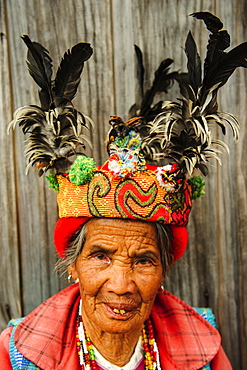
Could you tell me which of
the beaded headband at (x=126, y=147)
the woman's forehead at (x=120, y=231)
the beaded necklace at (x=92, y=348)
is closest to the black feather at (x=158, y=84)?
the beaded headband at (x=126, y=147)

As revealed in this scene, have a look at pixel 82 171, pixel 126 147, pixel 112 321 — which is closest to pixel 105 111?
pixel 126 147

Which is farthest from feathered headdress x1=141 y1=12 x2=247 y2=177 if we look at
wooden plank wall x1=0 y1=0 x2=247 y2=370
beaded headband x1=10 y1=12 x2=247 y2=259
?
wooden plank wall x1=0 y1=0 x2=247 y2=370

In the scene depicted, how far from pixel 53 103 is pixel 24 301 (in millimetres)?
1306

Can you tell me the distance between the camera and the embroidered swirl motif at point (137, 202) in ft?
5.54

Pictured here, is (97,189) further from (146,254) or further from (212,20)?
(212,20)

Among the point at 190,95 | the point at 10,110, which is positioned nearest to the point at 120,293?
the point at 190,95

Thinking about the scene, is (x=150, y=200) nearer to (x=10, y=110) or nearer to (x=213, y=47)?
(x=213, y=47)

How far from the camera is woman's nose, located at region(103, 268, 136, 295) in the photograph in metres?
1.67

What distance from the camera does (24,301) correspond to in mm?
2404

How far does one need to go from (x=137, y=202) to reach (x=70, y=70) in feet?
2.19

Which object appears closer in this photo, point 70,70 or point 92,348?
point 70,70

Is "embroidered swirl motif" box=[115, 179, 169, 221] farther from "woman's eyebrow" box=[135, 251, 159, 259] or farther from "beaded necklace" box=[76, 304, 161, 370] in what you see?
"beaded necklace" box=[76, 304, 161, 370]

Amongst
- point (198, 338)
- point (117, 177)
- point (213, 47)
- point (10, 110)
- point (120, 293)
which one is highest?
point (213, 47)

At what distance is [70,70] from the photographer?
1740 millimetres
